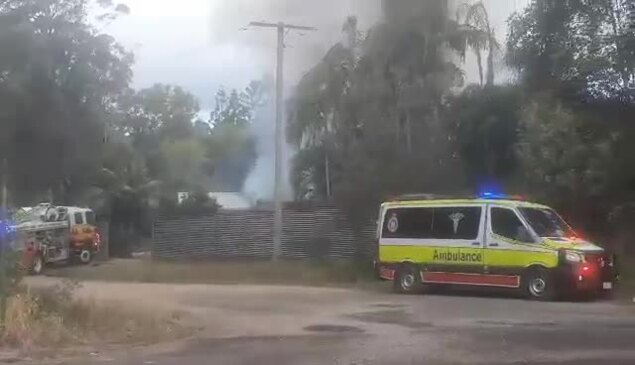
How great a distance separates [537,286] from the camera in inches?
528

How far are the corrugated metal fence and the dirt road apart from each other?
407cm

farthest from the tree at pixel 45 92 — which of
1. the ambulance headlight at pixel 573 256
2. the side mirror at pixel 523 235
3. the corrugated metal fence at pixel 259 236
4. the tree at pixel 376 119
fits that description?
the corrugated metal fence at pixel 259 236

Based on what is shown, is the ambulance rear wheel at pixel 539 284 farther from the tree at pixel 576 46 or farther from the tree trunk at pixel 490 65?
the tree trunk at pixel 490 65

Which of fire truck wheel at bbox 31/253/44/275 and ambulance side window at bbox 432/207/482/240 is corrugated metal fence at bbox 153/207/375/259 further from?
fire truck wheel at bbox 31/253/44/275

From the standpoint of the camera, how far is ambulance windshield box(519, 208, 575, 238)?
44.9 ft

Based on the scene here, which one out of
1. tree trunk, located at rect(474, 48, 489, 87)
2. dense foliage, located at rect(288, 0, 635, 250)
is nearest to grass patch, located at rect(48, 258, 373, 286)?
dense foliage, located at rect(288, 0, 635, 250)

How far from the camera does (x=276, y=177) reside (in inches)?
694

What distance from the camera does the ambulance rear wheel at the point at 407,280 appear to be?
1485 cm

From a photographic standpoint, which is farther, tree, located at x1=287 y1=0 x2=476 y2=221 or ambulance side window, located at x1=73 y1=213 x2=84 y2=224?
ambulance side window, located at x1=73 y1=213 x2=84 y2=224

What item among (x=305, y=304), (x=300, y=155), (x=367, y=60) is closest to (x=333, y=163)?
(x=300, y=155)

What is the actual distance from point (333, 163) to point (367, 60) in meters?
2.89

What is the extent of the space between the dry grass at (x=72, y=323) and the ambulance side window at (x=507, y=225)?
562 centimetres

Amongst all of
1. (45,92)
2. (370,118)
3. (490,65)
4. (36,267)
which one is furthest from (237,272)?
(45,92)

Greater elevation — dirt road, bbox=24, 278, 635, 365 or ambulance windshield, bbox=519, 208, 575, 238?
ambulance windshield, bbox=519, 208, 575, 238
